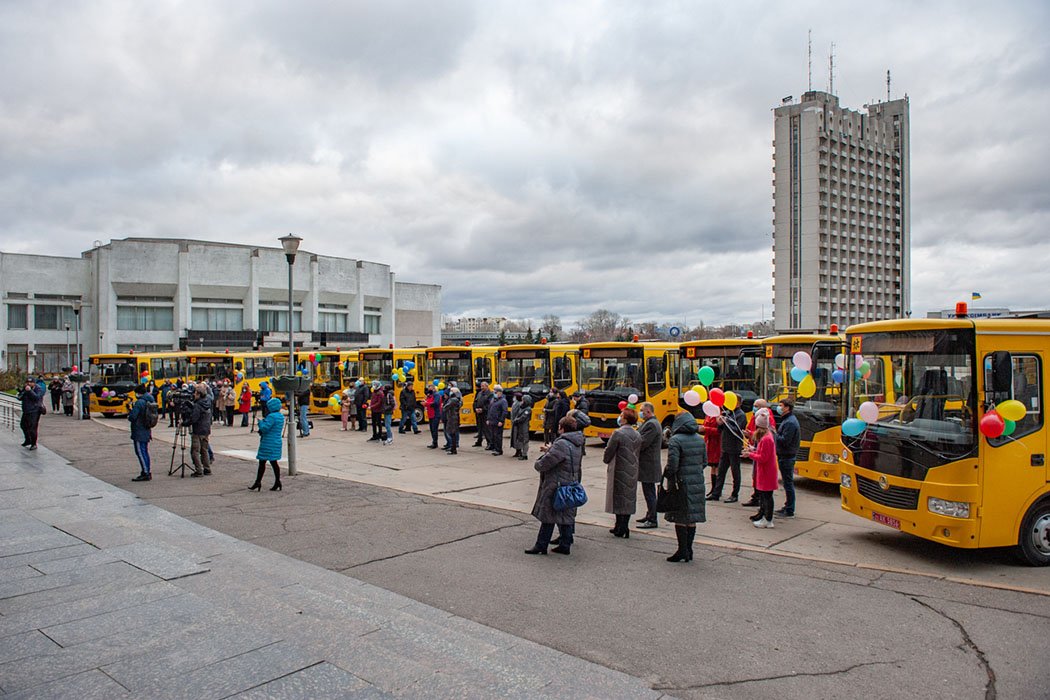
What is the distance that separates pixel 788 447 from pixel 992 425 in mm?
3335

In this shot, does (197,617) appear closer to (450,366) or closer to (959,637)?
(959,637)

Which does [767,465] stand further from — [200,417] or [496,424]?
[200,417]

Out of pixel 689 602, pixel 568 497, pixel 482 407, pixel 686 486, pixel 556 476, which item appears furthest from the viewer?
pixel 482 407

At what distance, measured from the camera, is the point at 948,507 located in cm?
741

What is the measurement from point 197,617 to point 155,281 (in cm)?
6273

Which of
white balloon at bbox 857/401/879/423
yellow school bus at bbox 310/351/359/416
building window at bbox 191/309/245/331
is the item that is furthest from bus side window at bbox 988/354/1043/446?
building window at bbox 191/309/245/331

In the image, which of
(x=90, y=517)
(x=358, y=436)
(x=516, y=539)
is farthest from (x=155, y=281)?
(x=516, y=539)

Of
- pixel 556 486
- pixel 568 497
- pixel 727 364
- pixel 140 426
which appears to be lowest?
pixel 568 497

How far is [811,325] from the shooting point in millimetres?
47562

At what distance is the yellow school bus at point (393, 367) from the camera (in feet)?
80.3

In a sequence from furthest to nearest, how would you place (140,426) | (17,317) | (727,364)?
(17,317) → (727,364) → (140,426)

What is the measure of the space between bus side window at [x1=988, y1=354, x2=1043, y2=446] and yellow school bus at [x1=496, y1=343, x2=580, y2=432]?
12612mm

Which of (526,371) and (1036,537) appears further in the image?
(526,371)

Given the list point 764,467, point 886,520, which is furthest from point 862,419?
point 764,467
